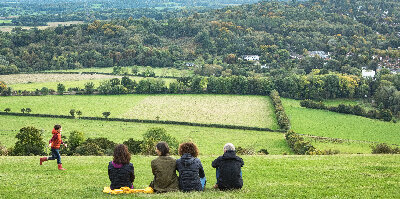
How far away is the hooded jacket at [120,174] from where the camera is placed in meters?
14.7

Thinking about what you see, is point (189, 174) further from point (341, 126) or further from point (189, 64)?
point (189, 64)

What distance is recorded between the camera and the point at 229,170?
48.8ft

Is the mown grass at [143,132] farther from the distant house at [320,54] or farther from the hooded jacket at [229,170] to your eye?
the distant house at [320,54]

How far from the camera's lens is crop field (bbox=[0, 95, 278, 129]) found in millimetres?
67625

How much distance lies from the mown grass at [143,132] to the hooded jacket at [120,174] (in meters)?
33.9

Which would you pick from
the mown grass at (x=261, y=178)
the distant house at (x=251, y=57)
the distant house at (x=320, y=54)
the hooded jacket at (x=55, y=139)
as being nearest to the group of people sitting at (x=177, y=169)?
the mown grass at (x=261, y=178)

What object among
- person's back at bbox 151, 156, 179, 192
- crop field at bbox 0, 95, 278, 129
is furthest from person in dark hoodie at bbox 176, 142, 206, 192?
crop field at bbox 0, 95, 278, 129

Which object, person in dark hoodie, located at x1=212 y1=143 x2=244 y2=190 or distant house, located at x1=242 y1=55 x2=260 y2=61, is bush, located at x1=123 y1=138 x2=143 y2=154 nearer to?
person in dark hoodie, located at x1=212 y1=143 x2=244 y2=190

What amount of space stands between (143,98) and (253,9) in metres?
99.2

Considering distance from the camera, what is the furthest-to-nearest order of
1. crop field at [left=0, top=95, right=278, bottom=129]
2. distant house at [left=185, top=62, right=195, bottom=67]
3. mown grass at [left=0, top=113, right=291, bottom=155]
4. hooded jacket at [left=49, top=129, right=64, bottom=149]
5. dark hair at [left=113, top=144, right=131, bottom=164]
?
1. distant house at [left=185, top=62, right=195, bottom=67]
2. crop field at [left=0, top=95, right=278, bottom=129]
3. mown grass at [left=0, top=113, right=291, bottom=155]
4. hooded jacket at [left=49, top=129, right=64, bottom=149]
5. dark hair at [left=113, top=144, right=131, bottom=164]

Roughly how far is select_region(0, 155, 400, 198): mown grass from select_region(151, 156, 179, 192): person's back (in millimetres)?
679

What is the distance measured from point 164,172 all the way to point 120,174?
1.66 m

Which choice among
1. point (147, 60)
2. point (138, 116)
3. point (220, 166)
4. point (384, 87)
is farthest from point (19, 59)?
point (220, 166)

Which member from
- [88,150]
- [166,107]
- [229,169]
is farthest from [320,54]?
[229,169]
